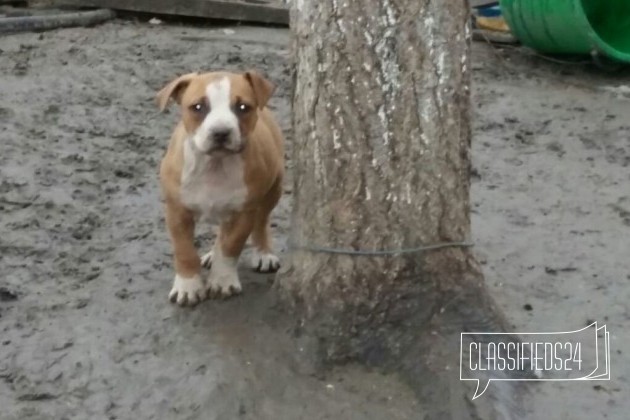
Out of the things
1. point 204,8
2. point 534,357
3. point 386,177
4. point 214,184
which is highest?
point 386,177

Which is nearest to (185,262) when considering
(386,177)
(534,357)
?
(386,177)

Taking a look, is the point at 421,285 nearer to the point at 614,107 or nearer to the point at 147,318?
the point at 147,318

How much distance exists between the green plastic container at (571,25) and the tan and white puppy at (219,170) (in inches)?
210

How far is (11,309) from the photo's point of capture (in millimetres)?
4500

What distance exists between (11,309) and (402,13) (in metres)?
2.01

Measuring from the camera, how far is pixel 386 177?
12.6 ft

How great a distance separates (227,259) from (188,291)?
202mm

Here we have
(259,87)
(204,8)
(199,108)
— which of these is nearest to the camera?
(199,108)

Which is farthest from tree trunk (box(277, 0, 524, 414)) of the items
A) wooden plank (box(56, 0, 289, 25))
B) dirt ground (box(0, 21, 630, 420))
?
wooden plank (box(56, 0, 289, 25))

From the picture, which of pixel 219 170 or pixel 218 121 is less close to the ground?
pixel 218 121

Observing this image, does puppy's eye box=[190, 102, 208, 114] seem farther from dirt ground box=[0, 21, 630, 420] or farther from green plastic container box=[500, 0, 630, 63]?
green plastic container box=[500, 0, 630, 63]

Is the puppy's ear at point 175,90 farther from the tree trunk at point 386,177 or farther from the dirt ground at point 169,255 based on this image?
the dirt ground at point 169,255

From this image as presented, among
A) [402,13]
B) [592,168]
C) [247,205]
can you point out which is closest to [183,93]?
[247,205]

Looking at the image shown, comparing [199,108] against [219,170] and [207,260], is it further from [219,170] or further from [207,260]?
[207,260]
